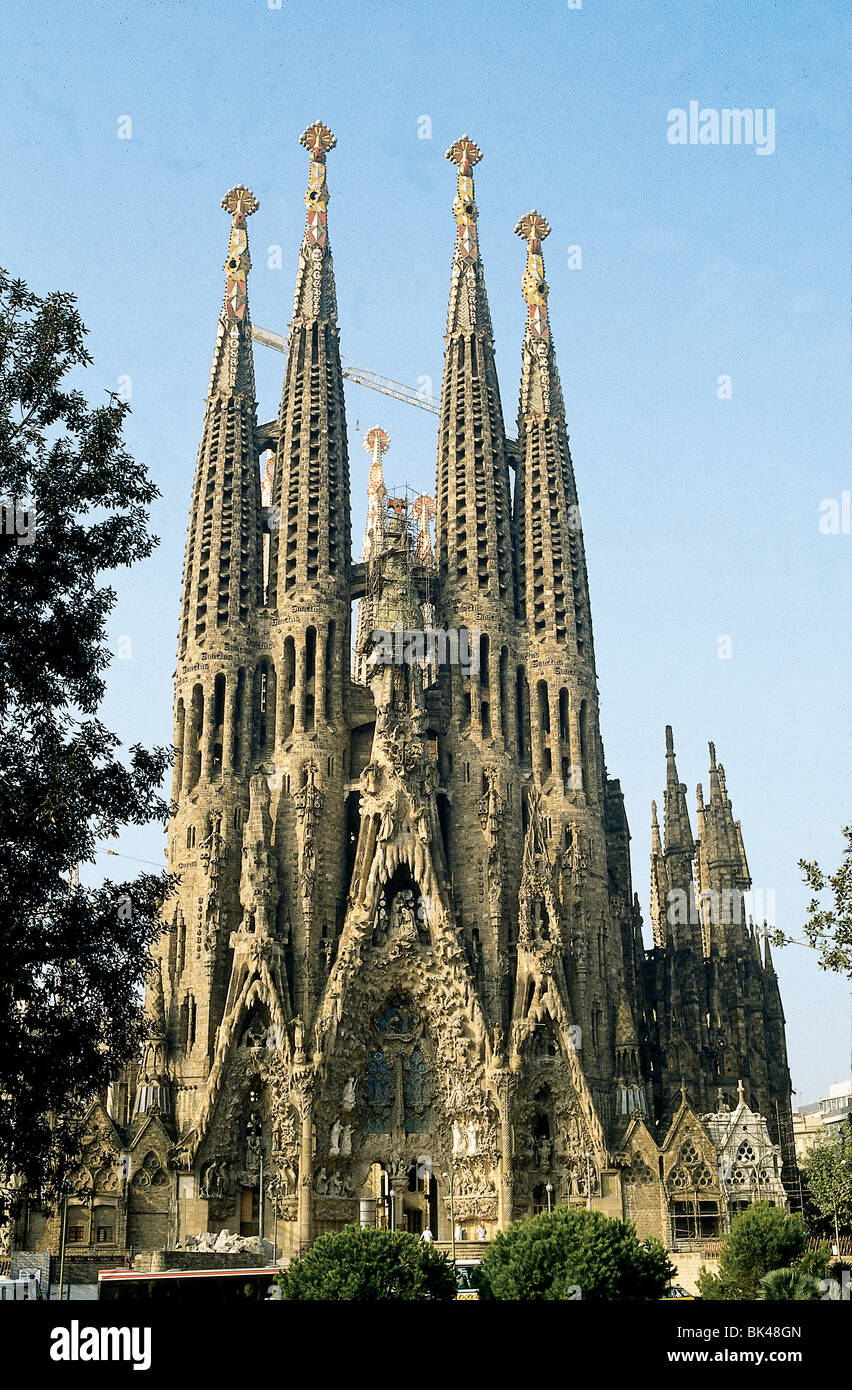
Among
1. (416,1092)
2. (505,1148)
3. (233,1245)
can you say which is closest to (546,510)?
(416,1092)

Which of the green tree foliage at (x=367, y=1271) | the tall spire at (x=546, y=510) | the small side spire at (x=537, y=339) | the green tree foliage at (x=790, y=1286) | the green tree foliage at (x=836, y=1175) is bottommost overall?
the green tree foliage at (x=790, y=1286)

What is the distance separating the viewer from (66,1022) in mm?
20484

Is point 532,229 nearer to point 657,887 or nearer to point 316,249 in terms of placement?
point 316,249

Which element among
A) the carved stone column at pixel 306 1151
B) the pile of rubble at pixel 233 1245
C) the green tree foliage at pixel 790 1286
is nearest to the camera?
the green tree foliage at pixel 790 1286

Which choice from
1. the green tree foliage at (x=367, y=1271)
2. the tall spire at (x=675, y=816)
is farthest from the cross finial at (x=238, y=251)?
the green tree foliage at (x=367, y=1271)

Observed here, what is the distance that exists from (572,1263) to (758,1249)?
289 inches

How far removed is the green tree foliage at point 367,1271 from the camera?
24.1 m

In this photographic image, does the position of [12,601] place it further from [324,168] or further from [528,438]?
[324,168]

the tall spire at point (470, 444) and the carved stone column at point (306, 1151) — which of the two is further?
the tall spire at point (470, 444)

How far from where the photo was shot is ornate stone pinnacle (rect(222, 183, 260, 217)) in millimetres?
74750

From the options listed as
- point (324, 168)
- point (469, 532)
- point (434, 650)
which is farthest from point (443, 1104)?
point (324, 168)

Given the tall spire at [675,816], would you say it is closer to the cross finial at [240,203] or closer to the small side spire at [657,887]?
the small side spire at [657,887]

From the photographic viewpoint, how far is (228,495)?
6844cm

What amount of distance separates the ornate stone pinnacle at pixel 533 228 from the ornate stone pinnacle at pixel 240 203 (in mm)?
14086
